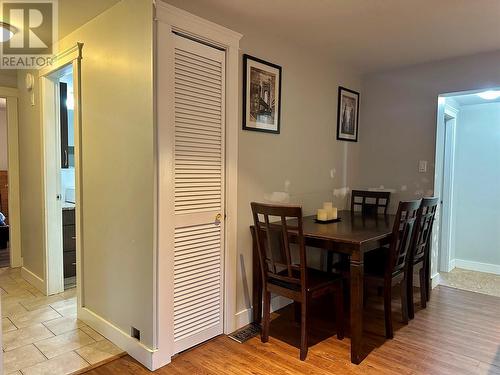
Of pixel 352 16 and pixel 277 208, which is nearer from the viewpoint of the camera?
pixel 277 208

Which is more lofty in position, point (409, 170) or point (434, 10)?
point (434, 10)

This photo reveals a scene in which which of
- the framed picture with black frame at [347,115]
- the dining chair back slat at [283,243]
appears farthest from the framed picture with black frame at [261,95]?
the framed picture with black frame at [347,115]

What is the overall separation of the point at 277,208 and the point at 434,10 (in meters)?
1.65

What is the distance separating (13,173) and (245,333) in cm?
320

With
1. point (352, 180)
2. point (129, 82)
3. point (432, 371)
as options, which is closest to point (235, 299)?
point (432, 371)

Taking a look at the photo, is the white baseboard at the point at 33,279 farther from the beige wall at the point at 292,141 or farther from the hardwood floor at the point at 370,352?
the beige wall at the point at 292,141

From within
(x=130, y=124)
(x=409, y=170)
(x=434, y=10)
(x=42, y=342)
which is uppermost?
(x=434, y=10)

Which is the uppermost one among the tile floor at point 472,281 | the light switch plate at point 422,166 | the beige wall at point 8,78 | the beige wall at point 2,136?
the beige wall at point 8,78

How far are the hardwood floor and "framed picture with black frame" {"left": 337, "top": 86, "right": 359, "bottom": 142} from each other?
183 centimetres

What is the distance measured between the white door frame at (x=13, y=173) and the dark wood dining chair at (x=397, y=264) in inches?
150

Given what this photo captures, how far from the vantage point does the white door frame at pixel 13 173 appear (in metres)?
3.80

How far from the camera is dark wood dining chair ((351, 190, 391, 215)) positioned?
143 inches

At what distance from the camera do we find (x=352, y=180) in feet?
12.8

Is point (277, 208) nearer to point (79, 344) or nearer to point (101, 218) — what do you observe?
point (101, 218)
